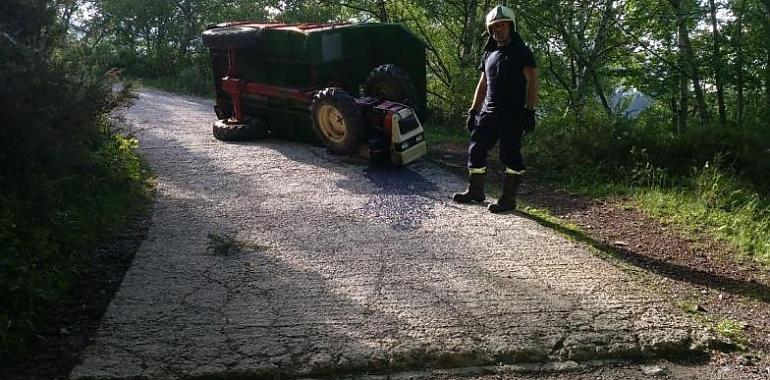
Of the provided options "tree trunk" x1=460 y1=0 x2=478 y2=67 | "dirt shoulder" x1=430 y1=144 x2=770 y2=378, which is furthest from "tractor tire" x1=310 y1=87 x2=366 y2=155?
"tree trunk" x1=460 y1=0 x2=478 y2=67

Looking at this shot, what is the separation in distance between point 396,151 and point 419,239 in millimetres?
2040

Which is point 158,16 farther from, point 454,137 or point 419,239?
point 419,239

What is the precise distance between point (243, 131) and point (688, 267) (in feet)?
19.7

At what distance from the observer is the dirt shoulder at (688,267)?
12.9ft

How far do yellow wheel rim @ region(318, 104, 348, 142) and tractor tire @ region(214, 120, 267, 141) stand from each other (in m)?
1.59

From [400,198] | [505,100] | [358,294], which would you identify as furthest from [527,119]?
[358,294]

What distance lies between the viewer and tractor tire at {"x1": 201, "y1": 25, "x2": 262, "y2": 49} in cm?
849

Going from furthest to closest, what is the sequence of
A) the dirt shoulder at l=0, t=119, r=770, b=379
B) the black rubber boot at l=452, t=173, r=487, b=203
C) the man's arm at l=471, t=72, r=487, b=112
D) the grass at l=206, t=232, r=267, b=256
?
the black rubber boot at l=452, t=173, r=487, b=203
the man's arm at l=471, t=72, r=487, b=112
the grass at l=206, t=232, r=267, b=256
the dirt shoulder at l=0, t=119, r=770, b=379

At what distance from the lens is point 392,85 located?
26.8 feet

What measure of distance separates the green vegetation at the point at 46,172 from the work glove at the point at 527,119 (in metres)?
3.70

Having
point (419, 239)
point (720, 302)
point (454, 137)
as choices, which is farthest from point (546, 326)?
point (454, 137)

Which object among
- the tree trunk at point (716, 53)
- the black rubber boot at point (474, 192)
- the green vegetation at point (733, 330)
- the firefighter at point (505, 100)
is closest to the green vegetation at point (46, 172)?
the black rubber boot at point (474, 192)

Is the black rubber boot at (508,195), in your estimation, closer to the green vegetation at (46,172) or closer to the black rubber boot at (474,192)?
the black rubber boot at (474,192)

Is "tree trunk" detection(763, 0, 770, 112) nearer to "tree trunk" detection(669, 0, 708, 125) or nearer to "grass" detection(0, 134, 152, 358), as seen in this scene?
"tree trunk" detection(669, 0, 708, 125)
